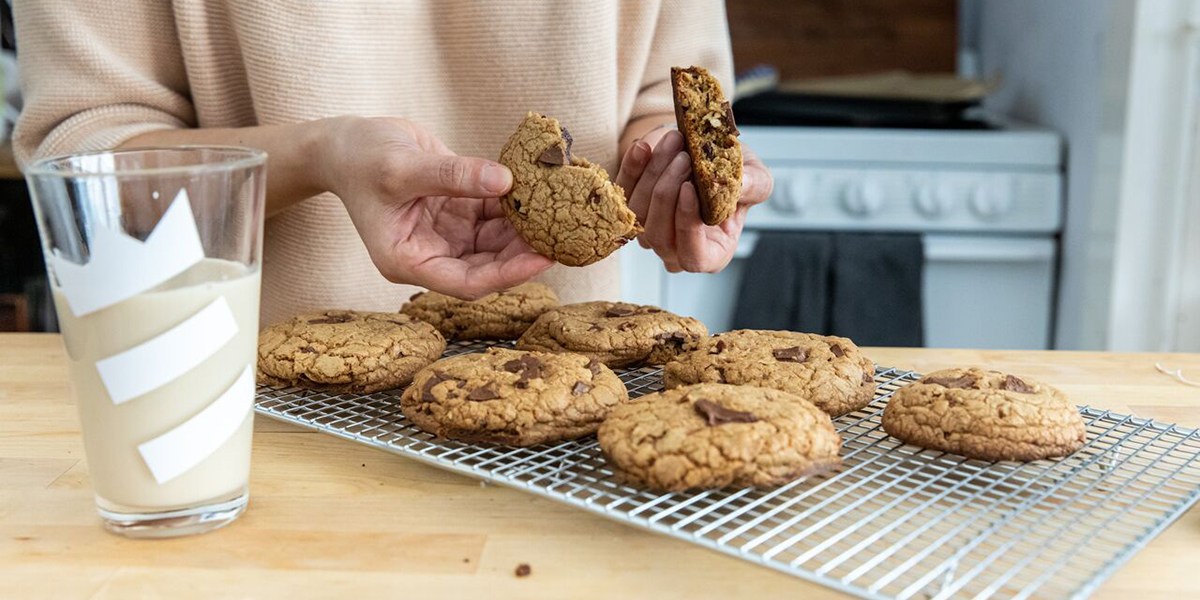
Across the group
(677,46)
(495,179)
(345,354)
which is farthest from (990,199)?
(345,354)

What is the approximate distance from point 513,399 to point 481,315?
0.39m

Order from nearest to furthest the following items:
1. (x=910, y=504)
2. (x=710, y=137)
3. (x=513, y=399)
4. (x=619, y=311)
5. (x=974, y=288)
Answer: (x=910, y=504), (x=513, y=399), (x=710, y=137), (x=619, y=311), (x=974, y=288)

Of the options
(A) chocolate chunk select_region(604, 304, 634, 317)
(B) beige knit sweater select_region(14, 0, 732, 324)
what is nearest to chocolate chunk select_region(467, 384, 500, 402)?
(A) chocolate chunk select_region(604, 304, 634, 317)

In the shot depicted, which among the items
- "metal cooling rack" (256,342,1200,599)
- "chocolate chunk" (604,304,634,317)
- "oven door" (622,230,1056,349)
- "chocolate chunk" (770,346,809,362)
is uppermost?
"chocolate chunk" (604,304,634,317)

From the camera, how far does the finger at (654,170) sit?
1.39 metres

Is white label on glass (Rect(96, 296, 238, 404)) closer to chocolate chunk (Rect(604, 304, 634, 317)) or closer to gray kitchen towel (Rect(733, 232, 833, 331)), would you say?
chocolate chunk (Rect(604, 304, 634, 317))

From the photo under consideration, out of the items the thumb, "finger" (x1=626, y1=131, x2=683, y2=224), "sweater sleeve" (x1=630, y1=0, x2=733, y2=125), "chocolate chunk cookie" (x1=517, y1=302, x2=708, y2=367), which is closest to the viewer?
the thumb

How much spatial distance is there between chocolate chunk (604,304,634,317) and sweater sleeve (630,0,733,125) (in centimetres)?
58

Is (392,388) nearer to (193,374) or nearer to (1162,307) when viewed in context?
(193,374)

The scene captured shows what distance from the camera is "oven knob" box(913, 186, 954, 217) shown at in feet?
9.06

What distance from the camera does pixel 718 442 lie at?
2.96 ft

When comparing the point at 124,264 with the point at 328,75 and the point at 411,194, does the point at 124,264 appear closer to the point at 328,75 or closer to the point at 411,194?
the point at 411,194

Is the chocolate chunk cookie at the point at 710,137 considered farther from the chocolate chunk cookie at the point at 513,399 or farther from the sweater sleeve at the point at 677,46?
the sweater sleeve at the point at 677,46

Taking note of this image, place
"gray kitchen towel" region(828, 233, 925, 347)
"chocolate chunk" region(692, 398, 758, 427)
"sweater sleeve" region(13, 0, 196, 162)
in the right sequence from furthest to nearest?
"gray kitchen towel" region(828, 233, 925, 347) < "sweater sleeve" region(13, 0, 196, 162) < "chocolate chunk" region(692, 398, 758, 427)
